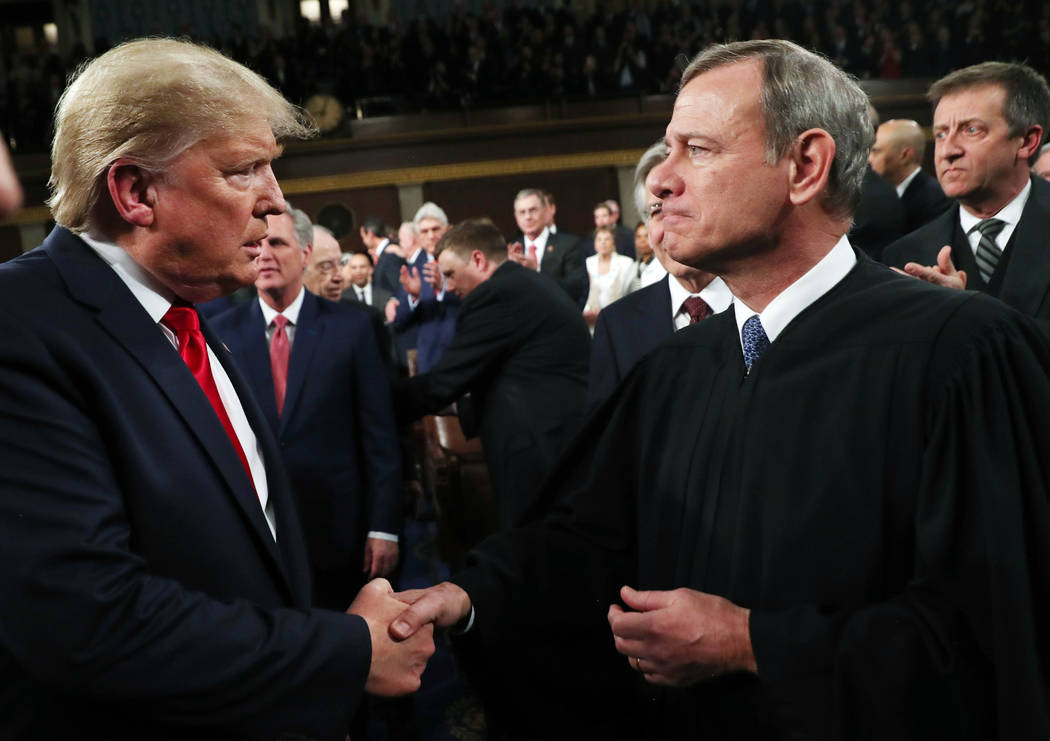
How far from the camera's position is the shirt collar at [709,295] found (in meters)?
3.17

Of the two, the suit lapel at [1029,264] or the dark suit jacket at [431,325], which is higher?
the suit lapel at [1029,264]

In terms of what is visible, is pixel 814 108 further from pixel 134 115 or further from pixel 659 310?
pixel 659 310

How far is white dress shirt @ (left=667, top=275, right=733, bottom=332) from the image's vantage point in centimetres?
317

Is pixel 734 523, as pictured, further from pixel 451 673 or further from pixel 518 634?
pixel 451 673

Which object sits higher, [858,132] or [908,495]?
[858,132]

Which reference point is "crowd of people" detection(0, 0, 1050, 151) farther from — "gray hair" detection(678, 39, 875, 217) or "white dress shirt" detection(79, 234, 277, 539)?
"white dress shirt" detection(79, 234, 277, 539)

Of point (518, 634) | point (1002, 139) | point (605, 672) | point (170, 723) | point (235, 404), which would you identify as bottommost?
point (605, 672)

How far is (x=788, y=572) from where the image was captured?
1595mm

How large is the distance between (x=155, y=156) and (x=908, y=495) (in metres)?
1.30

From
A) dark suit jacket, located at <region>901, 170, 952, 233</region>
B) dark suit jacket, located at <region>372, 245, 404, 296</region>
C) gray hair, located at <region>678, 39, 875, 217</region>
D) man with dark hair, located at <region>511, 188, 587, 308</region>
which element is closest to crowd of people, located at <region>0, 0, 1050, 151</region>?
man with dark hair, located at <region>511, 188, 587, 308</region>

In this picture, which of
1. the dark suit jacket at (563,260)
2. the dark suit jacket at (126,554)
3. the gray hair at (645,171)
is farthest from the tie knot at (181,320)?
the dark suit jacket at (563,260)

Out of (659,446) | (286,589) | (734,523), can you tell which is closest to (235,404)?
(286,589)

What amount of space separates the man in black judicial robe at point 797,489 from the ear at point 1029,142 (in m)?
1.78

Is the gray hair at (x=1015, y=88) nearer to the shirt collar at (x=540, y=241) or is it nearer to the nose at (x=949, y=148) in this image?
the nose at (x=949, y=148)
